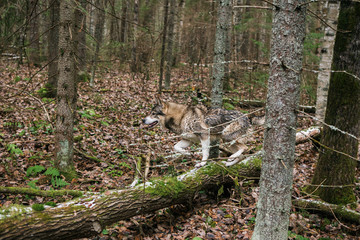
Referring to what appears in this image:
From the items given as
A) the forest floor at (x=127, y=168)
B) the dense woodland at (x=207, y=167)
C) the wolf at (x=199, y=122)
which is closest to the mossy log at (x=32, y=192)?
the dense woodland at (x=207, y=167)

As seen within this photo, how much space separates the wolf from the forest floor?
0.53 m

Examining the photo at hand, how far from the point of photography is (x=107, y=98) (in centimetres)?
1288

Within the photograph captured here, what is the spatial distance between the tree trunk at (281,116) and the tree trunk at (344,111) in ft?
9.41

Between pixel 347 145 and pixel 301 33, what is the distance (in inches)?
148

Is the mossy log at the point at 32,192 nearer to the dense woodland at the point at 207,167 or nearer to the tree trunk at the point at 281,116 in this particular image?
the dense woodland at the point at 207,167

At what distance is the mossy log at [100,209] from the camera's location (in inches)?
164

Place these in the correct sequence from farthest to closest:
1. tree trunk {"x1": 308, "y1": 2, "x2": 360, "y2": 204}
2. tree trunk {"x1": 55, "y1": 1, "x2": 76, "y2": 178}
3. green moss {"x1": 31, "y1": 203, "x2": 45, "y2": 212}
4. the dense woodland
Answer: tree trunk {"x1": 55, "y1": 1, "x2": 76, "y2": 178}
tree trunk {"x1": 308, "y1": 2, "x2": 360, "y2": 204}
green moss {"x1": 31, "y1": 203, "x2": 45, "y2": 212}
the dense woodland

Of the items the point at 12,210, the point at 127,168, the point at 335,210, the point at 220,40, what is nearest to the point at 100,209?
the point at 12,210

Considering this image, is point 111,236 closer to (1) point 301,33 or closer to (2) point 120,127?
(1) point 301,33

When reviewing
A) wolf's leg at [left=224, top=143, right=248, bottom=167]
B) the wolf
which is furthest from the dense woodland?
the wolf

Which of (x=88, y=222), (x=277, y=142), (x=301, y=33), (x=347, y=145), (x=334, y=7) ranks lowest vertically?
(x=88, y=222)

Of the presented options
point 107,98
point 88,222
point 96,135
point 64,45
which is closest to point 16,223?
point 88,222

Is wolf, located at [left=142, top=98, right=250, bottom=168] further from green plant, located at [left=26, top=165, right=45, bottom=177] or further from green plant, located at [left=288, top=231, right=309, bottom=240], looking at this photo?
green plant, located at [left=26, top=165, right=45, bottom=177]

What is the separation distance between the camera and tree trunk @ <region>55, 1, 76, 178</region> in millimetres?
6027
